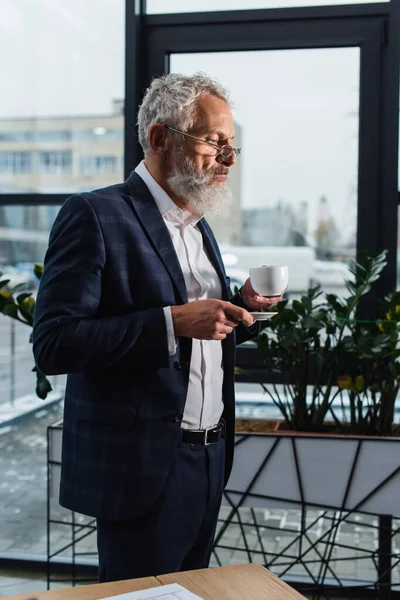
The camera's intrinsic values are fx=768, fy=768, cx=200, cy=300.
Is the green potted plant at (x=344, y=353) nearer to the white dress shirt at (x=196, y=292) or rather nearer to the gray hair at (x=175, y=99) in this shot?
the white dress shirt at (x=196, y=292)

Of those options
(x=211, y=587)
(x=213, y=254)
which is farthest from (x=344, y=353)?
(x=211, y=587)

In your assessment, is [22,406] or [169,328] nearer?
[169,328]

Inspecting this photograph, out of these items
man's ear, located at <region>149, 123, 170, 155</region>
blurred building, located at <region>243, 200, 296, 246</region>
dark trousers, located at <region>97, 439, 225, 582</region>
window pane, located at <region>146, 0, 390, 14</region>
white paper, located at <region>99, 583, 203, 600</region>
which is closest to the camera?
white paper, located at <region>99, 583, 203, 600</region>

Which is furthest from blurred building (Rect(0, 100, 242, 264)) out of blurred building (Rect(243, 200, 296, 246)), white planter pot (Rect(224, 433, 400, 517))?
white planter pot (Rect(224, 433, 400, 517))

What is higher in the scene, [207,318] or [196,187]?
[196,187]

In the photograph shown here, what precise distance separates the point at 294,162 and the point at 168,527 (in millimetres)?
1723

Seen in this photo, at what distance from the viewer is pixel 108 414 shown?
1.65m

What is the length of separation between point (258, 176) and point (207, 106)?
1260 mm

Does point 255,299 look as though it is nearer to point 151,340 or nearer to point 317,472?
point 151,340

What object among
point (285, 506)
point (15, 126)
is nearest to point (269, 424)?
point (285, 506)

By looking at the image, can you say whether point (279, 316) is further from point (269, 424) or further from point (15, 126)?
point (15, 126)

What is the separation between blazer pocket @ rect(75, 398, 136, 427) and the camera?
1646mm

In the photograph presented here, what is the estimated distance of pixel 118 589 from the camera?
119 centimetres

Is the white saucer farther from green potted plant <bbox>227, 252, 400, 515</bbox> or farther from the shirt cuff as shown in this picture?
green potted plant <bbox>227, 252, 400, 515</bbox>
